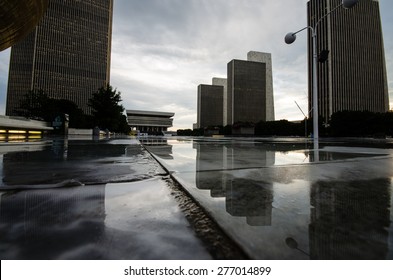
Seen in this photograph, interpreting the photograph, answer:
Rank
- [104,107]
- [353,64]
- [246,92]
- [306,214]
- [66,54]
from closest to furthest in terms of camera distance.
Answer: [306,214] → [104,107] → [353,64] → [66,54] → [246,92]

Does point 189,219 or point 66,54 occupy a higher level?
point 66,54

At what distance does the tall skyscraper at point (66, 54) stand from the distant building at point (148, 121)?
3006 cm

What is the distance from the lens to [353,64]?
368 ft

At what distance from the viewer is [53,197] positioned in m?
2.27

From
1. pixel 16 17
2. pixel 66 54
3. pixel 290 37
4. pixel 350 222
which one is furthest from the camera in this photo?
pixel 66 54

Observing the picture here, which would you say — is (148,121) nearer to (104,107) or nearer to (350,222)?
(104,107)

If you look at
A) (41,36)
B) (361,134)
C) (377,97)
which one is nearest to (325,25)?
(377,97)

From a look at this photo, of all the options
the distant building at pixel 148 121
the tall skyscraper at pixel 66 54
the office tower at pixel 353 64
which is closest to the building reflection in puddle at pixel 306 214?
the office tower at pixel 353 64

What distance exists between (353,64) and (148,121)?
129979 mm

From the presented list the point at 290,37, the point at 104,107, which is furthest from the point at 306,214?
the point at 104,107

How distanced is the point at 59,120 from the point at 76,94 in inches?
4018

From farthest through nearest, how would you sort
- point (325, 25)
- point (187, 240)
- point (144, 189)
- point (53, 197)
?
point (325, 25)
point (144, 189)
point (53, 197)
point (187, 240)

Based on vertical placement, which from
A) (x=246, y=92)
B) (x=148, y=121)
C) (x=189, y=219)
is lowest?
(x=189, y=219)
